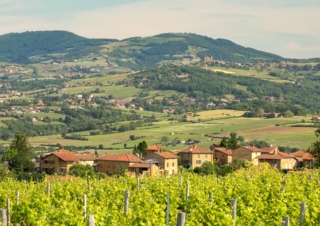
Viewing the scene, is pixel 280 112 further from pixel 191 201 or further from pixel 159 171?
pixel 191 201

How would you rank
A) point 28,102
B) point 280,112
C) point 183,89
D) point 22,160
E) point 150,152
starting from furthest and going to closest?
point 183,89, point 28,102, point 280,112, point 150,152, point 22,160

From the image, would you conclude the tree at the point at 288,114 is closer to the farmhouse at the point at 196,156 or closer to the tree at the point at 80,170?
the farmhouse at the point at 196,156

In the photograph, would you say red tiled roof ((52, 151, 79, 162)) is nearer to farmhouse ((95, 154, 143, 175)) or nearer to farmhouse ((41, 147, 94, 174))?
farmhouse ((41, 147, 94, 174))

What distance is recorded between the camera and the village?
190 feet

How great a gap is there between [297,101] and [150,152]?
4840 inches

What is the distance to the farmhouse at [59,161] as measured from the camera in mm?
61534

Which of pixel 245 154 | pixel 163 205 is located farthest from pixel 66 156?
pixel 163 205

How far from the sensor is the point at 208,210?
1644 centimetres

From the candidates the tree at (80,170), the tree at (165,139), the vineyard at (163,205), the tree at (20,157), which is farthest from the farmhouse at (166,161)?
the tree at (165,139)

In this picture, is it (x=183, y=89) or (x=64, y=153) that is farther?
(x=183, y=89)

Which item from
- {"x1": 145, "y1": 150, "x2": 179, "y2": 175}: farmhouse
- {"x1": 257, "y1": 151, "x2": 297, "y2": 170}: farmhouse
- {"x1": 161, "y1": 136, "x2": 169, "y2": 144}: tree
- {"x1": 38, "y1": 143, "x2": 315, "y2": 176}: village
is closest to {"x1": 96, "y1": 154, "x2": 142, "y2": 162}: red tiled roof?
{"x1": 38, "y1": 143, "x2": 315, "y2": 176}: village

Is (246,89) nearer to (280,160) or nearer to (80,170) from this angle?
(280,160)

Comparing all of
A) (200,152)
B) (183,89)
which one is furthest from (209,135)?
(183,89)

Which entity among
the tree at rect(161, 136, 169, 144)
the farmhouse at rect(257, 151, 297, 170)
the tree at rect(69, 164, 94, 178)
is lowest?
the tree at rect(161, 136, 169, 144)
